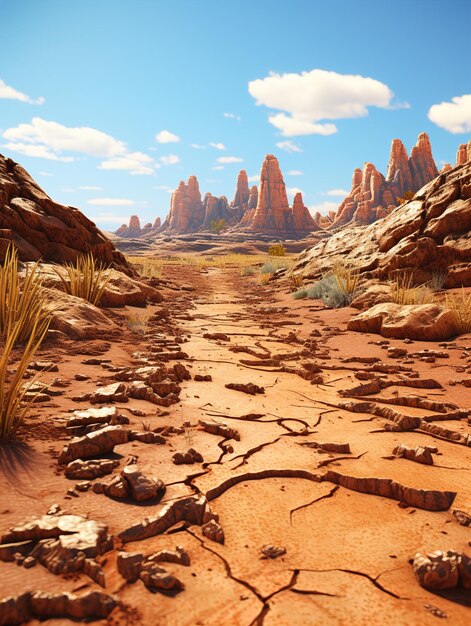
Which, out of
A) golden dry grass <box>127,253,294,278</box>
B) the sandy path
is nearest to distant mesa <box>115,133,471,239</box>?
golden dry grass <box>127,253,294,278</box>

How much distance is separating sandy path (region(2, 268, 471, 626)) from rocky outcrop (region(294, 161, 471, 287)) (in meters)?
7.08

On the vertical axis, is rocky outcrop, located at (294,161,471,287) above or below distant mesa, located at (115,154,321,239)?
below

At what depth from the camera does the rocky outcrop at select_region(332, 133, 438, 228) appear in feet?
294

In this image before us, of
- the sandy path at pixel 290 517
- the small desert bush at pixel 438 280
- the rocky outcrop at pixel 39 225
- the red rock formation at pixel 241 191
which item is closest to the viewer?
the sandy path at pixel 290 517

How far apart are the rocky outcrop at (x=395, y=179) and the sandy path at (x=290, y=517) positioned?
8851cm

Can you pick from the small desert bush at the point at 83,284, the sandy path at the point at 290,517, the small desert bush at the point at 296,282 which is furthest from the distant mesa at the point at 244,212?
the sandy path at the point at 290,517

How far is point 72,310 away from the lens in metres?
6.73

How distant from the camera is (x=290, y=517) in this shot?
88.8 inches

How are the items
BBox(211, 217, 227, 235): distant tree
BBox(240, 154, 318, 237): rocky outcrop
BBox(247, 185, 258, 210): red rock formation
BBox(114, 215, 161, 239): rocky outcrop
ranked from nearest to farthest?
1. BBox(240, 154, 318, 237): rocky outcrop
2. BBox(211, 217, 227, 235): distant tree
3. BBox(247, 185, 258, 210): red rock formation
4. BBox(114, 215, 161, 239): rocky outcrop

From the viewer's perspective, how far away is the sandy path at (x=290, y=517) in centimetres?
158

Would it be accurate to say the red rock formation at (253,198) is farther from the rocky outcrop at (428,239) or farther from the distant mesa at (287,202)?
the rocky outcrop at (428,239)

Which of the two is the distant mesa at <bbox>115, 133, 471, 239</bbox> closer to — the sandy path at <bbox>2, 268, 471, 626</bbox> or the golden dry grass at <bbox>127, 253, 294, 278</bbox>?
the golden dry grass at <bbox>127, 253, 294, 278</bbox>

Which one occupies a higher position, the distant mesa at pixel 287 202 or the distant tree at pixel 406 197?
the distant mesa at pixel 287 202

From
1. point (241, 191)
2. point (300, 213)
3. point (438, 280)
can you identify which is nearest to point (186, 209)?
point (241, 191)
